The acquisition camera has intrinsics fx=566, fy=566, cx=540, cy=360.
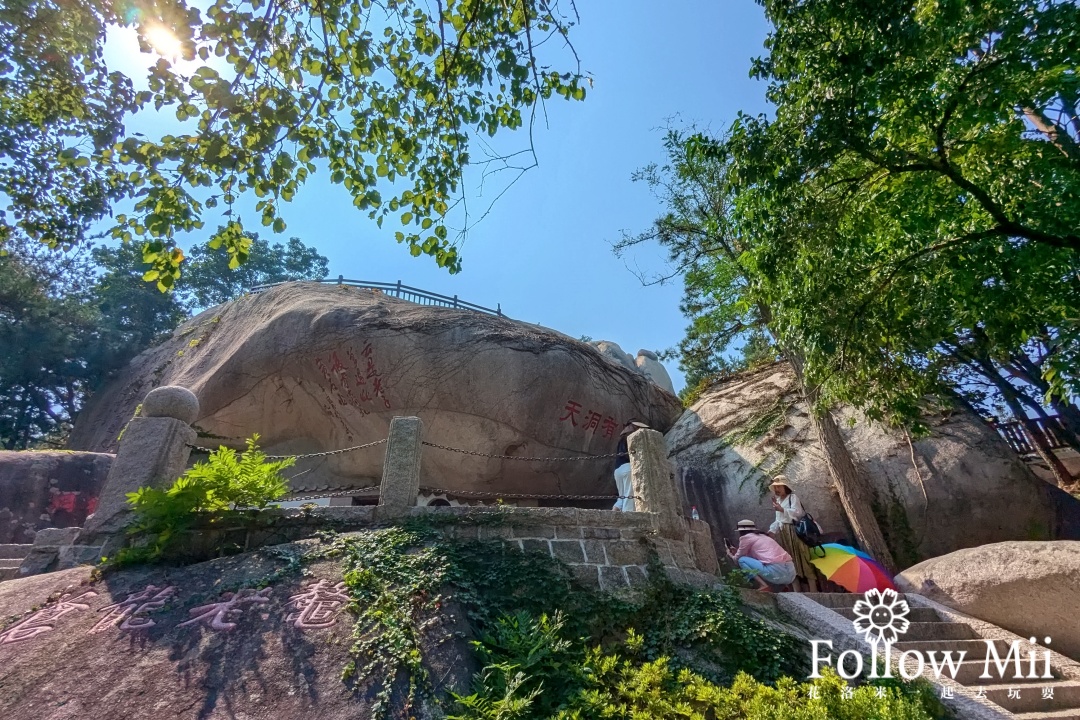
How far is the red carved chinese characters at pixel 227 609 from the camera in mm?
4195

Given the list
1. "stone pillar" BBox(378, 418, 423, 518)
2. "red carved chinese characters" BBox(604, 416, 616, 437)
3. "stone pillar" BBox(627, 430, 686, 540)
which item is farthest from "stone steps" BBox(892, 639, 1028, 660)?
"red carved chinese characters" BBox(604, 416, 616, 437)

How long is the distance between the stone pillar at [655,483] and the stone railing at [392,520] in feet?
0.04

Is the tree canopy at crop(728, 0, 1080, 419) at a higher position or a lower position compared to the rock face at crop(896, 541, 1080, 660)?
higher

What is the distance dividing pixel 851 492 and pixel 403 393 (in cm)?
887

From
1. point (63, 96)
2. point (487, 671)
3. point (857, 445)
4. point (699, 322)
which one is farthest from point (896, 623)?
point (63, 96)

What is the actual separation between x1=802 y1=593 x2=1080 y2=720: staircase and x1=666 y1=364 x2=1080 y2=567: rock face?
340 cm

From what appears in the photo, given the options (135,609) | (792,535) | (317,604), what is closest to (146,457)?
(135,609)

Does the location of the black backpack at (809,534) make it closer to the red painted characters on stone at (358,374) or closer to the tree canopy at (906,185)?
the tree canopy at (906,185)

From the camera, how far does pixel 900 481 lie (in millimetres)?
9703

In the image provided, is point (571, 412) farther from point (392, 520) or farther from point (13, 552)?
point (13, 552)

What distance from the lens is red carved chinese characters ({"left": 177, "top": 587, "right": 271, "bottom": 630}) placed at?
13.8 ft

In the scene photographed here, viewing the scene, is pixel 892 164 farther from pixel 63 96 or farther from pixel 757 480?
pixel 63 96

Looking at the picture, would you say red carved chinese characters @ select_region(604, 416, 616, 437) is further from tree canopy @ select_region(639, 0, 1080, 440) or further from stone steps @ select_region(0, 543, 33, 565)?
stone steps @ select_region(0, 543, 33, 565)

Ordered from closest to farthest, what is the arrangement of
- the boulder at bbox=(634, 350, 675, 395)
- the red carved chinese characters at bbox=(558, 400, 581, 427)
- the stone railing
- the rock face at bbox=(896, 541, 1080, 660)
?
the stone railing
the rock face at bbox=(896, 541, 1080, 660)
the red carved chinese characters at bbox=(558, 400, 581, 427)
the boulder at bbox=(634, 350, 675, 395)
